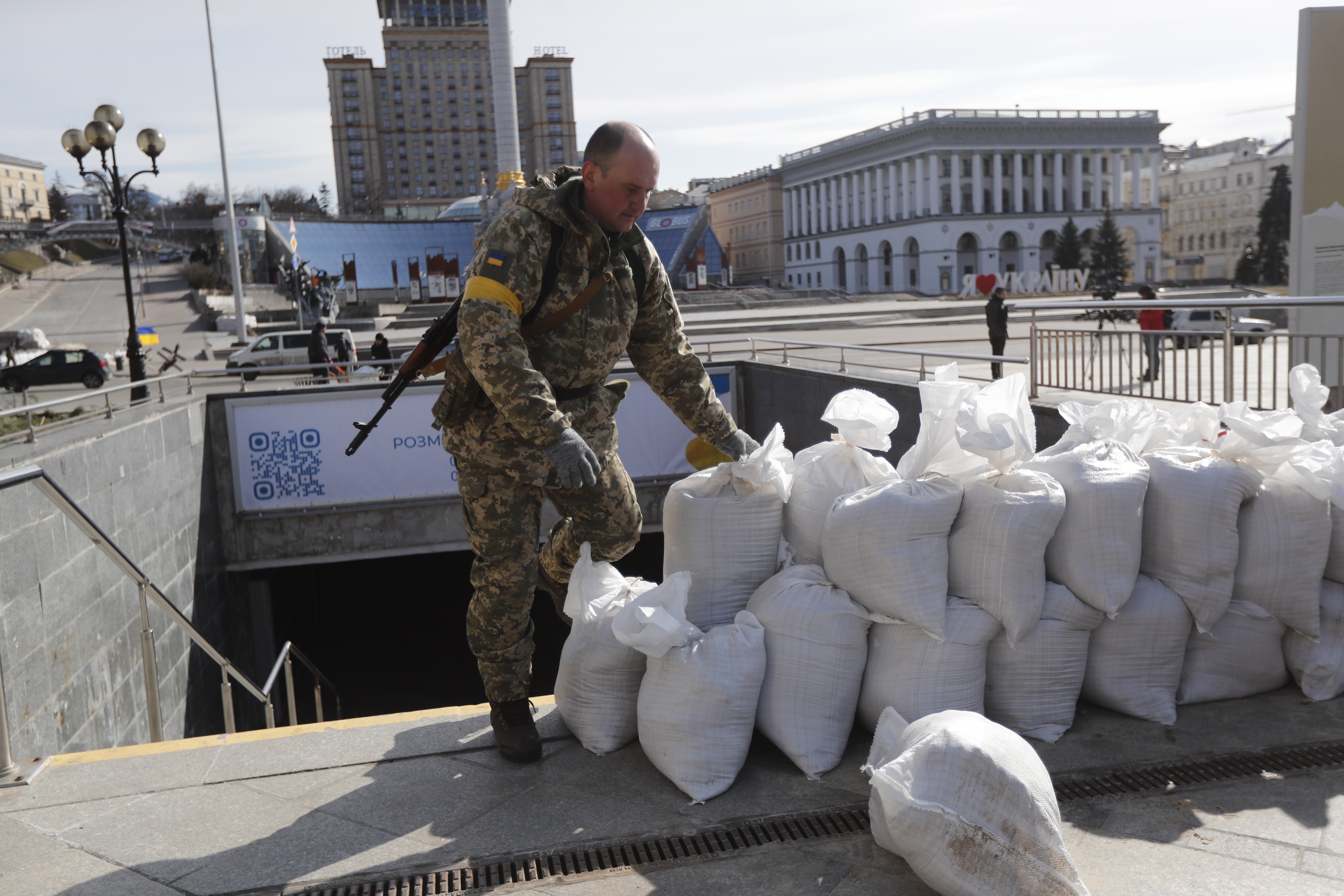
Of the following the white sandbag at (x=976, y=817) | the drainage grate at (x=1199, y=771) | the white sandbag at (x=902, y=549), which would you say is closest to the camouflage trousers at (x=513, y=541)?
the white sandbag at (x=902, y=549)

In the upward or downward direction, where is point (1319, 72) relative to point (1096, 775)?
upward

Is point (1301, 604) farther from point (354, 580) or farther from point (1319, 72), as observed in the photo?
point (354, 580)

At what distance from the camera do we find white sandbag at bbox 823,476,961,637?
2590mm

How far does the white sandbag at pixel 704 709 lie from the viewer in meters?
2.53

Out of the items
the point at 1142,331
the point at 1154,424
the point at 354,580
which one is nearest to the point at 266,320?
the point at 354,580

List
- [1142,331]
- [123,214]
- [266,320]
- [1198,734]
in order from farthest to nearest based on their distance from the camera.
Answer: [266,320]
[123,214]
[1142,331]
[1198,734]

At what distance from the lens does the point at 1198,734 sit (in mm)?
2695

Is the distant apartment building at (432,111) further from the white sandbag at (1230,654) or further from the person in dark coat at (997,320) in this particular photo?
the white sandbag at (1230,654)

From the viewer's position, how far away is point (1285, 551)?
9.12 feet

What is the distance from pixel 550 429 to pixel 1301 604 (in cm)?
214

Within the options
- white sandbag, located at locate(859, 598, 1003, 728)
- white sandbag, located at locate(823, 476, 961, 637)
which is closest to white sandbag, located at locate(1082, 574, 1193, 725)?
white sandbag, located at locate(859, 598, 1003, 728)

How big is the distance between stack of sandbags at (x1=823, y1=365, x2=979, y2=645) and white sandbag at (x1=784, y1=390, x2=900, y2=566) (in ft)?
0.47

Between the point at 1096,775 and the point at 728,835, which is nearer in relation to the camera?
the point at 728,835

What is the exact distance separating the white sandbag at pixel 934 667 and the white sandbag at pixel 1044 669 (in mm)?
58
